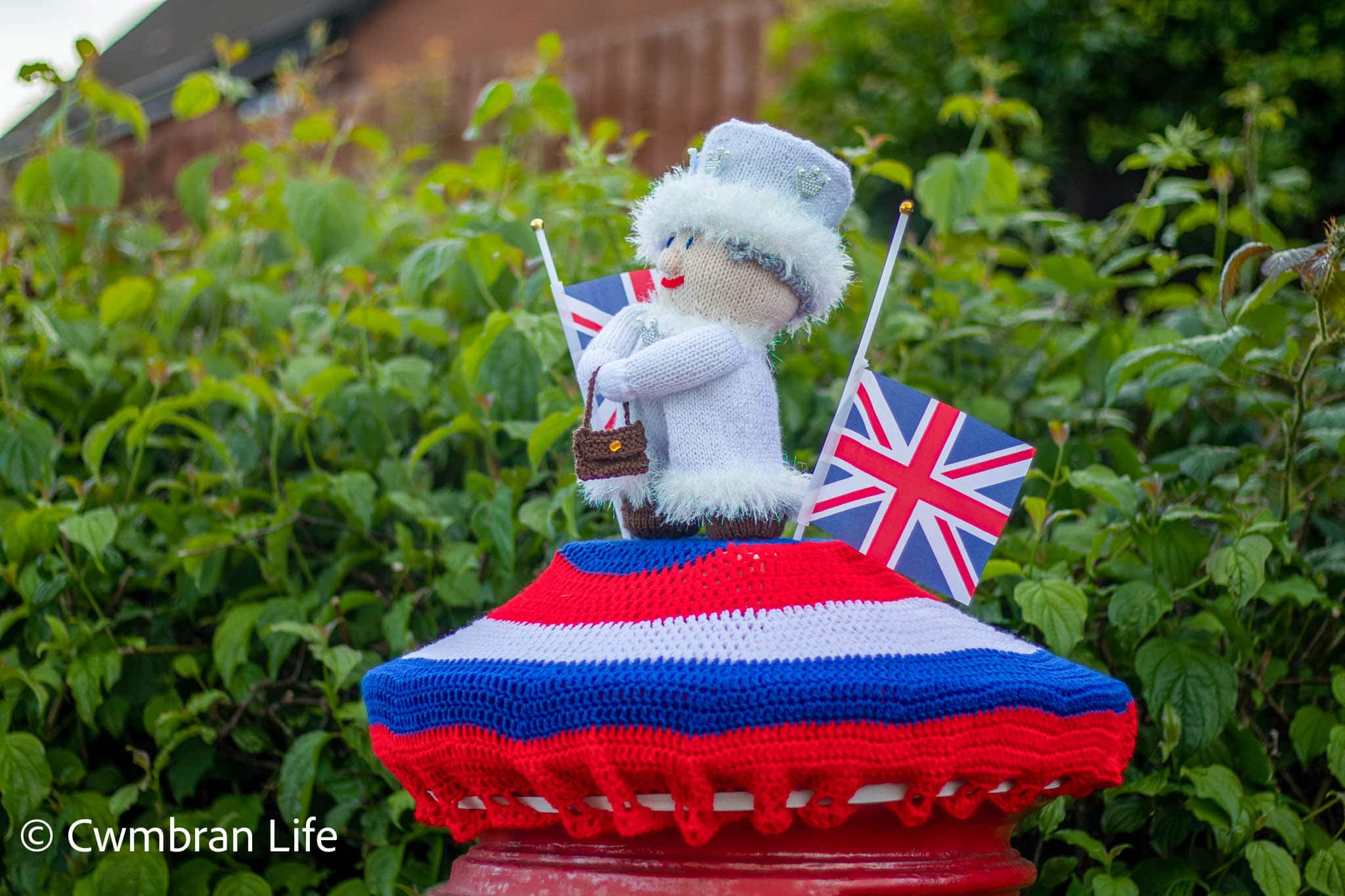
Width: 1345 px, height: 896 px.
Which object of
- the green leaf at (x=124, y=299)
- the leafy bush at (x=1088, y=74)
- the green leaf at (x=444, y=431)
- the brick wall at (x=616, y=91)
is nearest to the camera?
the green leaf at (x=444, y=431)

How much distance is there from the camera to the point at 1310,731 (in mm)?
1916

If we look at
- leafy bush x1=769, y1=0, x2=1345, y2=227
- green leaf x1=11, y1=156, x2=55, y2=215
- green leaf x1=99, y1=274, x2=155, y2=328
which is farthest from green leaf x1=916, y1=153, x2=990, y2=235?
leafy bush x1=769, y1=0, x2=1345, y2=227

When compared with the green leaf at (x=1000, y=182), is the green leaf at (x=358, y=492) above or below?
above

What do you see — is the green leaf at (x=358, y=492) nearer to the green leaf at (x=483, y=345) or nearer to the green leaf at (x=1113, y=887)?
the green leaf at (x=483, y=345)

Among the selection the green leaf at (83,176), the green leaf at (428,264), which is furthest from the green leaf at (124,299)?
the green leaf at (428,264)

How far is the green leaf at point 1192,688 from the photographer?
1818 millimetres

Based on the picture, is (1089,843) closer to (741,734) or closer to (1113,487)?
(1113,487)

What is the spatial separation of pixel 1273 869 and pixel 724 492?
910mm

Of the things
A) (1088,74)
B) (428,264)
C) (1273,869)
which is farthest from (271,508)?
(1088,74)

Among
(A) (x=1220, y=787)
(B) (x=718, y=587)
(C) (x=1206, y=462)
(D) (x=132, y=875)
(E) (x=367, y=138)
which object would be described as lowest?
(A) (x=1220, y=787)

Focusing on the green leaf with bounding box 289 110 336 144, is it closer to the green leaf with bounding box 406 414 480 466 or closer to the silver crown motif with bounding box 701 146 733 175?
the green leaf with bounding box 406 414 480 466

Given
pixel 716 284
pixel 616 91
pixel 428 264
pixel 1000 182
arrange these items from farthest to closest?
pixel 616 91, pixel 1000 182, pixel 428 264, pixel 716 284

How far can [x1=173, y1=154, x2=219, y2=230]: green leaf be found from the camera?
2762mm

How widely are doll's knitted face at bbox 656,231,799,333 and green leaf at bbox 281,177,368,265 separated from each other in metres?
1.20
